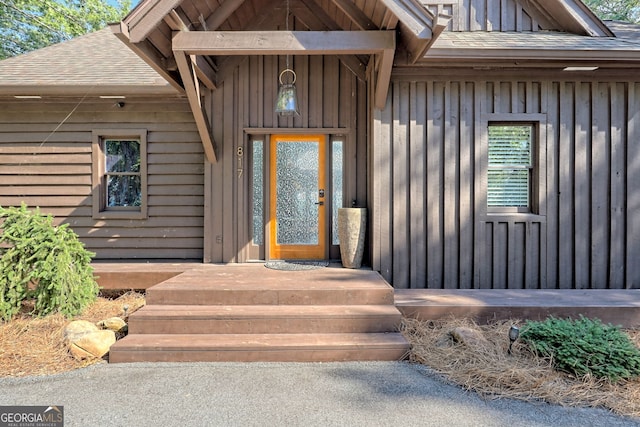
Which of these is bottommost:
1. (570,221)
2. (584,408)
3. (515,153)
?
(584,408)

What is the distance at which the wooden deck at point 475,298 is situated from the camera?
346 cm

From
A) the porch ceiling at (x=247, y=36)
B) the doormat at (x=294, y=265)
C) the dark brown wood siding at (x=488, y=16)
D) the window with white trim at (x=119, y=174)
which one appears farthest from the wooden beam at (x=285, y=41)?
the doormat at (x=294, y=265)

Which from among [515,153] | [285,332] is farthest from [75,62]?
[515,153]

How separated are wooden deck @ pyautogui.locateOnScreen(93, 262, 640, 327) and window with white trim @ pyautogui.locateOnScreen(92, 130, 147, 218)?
1.08 meters

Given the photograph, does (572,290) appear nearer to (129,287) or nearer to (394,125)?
(394,125)

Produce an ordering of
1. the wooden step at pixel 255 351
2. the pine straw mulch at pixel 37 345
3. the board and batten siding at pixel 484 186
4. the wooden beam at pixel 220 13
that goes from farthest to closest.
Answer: the board and batten siding at pixel 484 186
the wooden beam at pixel 220 13
the wooden step at pixel 255 351
the pine straw mulch at pixel 37 345

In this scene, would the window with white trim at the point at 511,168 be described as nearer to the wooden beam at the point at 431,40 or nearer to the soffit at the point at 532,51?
the soffit at the point at 532,51

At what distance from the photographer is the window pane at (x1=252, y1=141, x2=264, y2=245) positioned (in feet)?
16.8

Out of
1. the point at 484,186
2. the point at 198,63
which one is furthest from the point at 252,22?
the point at 484,186

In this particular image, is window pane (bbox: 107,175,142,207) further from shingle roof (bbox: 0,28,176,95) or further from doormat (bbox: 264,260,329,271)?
doormat (bbox: 264,260,329,271)

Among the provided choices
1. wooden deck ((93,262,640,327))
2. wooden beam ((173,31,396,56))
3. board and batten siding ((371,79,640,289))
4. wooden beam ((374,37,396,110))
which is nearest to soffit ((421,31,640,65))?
board and batten siding ((371,79,640,289))

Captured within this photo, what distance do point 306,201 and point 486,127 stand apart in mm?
2541

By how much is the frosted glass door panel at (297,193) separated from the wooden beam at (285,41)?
5.42 feet

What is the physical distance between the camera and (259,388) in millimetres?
2475
